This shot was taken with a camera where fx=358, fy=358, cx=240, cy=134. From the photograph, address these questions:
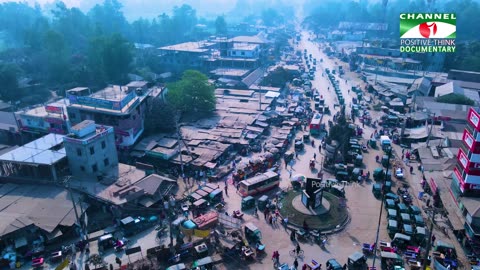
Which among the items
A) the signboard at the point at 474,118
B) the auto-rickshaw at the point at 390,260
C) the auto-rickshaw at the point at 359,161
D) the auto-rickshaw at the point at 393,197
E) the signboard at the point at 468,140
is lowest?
the auto-rickshaw at the point at 390,260

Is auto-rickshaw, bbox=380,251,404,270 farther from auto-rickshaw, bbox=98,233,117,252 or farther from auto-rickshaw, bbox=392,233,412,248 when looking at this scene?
auto-rickshaw, bbox=98,233,117,252

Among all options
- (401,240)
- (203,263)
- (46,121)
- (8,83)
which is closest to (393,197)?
(401,240)

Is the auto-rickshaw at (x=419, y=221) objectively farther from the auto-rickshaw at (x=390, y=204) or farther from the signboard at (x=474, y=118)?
the signboard at (x=474, y=118)

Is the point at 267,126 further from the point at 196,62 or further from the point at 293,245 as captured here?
the point at 196,62

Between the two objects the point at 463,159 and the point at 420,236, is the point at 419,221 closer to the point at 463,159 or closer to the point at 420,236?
the point at 420,236

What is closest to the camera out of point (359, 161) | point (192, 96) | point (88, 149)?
point (88, 149)

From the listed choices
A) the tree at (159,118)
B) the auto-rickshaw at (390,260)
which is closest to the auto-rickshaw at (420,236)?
the auto-rickshaw at (390,260)
